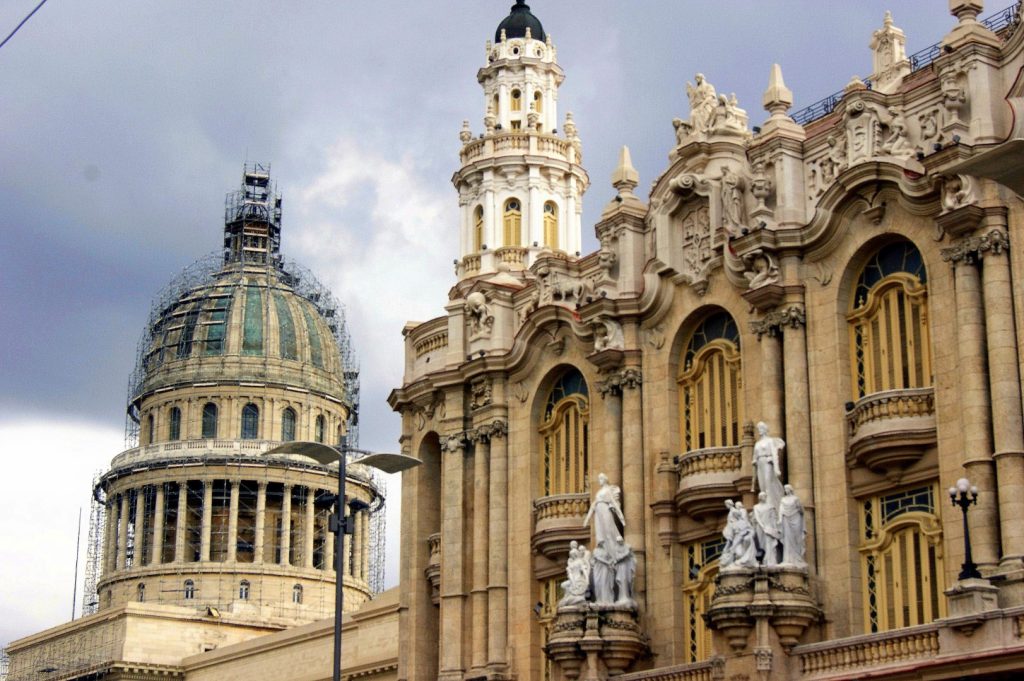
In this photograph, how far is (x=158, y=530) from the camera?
9938cm

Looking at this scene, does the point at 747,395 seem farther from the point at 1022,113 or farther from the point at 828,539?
the point at 1022,113

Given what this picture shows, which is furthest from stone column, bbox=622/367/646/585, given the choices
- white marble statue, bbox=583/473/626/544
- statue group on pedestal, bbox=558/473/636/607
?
statue group on pedestal, bbox=558/473/636/607

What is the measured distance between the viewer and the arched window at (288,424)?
104m

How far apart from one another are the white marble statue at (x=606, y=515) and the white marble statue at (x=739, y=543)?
5.07m

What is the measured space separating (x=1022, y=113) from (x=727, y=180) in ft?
27.5

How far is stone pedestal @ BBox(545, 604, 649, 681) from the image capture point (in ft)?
137

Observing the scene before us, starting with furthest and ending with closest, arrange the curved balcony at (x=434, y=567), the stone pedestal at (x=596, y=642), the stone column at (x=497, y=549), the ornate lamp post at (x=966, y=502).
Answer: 1. the curved balcony at (x=434, y=567)
2. the stone column at (x=497, y=549)
3. the stone pedestal at (x=596, y=642)
4. the ornate lamp post at (x=966, y=502)

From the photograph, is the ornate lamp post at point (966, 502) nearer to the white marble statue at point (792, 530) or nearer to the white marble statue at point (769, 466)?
the white marble statue at point (792, 530)

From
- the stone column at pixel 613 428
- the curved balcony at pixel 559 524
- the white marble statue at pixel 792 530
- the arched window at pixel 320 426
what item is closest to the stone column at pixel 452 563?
the curved balcony at pixel 559 524

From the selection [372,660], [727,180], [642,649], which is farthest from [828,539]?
[372,660]

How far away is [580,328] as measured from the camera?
154ft

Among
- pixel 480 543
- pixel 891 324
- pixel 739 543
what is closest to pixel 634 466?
pixel 739 543

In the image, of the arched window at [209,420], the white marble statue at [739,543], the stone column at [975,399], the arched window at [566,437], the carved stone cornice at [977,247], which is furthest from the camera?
the arched window at [209,420]

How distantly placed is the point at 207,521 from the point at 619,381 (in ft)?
189
